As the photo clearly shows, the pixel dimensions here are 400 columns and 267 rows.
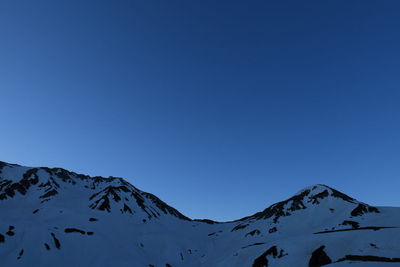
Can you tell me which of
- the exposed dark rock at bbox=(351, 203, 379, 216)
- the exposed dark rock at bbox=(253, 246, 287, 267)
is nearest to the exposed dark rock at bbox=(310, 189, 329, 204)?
the exposed dark rock at bbox=(351, 203, 379, 216)

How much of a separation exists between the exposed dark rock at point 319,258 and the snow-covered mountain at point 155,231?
16cm

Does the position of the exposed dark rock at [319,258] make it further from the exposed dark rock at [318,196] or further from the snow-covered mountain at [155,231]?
the exposed dark rock at [318,196]

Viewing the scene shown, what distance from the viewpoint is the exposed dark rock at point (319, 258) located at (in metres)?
49.4

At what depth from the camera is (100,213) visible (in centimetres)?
11719

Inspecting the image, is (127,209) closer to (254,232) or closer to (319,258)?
(254,232)

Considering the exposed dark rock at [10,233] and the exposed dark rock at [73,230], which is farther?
the exposed dark rock at [73,230]

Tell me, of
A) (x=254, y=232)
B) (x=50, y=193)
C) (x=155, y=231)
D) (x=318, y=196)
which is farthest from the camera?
(x=50, y=193)

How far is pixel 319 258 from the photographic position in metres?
50.8

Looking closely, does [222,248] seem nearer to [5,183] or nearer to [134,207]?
[134,207]

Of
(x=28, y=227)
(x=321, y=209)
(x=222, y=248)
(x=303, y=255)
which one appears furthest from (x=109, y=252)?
(x=321, y=209)

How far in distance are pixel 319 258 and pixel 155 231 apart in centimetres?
7958

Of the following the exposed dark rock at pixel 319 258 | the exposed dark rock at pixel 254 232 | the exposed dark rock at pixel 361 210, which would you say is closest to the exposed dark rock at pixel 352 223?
the exposed dark rock at pixel 361 210

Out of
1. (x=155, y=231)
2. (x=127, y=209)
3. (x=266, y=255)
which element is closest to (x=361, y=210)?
(x=266, y=255)

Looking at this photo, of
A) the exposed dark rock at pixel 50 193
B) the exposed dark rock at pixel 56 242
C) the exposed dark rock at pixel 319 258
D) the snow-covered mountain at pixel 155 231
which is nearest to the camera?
the exposed dark rock at pixel 319 258
